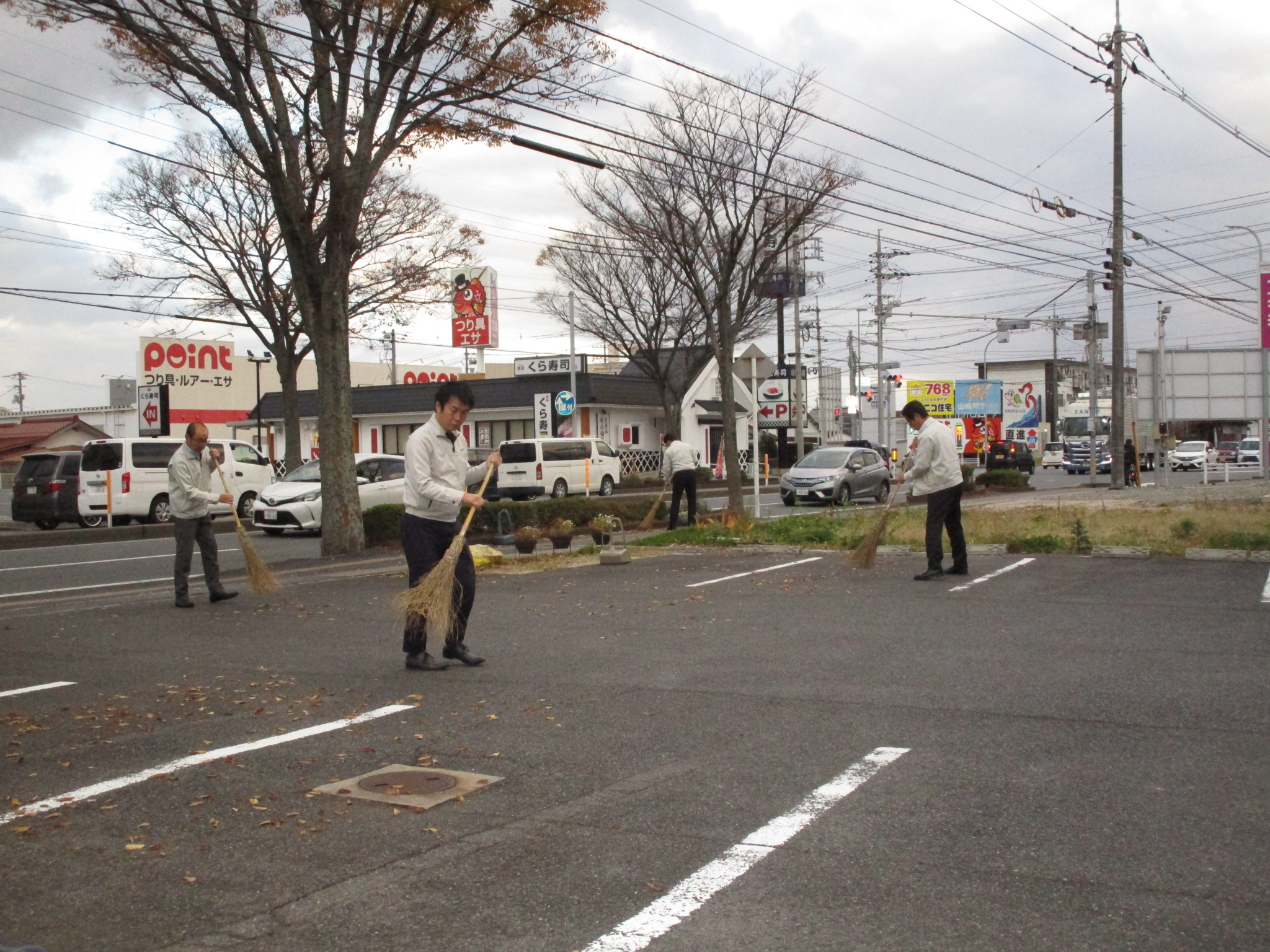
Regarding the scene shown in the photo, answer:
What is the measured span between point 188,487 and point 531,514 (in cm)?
891

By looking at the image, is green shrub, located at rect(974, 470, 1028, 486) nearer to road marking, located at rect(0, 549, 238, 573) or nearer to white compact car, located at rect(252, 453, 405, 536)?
white compact car, located at rect(252, 453, 405, 536)

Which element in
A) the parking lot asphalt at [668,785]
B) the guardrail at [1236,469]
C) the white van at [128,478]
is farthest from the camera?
the guardrail at [1236,469]

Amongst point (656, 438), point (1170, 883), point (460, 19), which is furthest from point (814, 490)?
point (1170, 883)

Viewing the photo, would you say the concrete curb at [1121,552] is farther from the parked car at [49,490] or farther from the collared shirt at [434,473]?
the parked car at [49,490]

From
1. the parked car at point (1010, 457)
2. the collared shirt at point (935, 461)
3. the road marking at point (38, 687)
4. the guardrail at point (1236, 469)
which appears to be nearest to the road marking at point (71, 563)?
the road marking at point (38, 687)

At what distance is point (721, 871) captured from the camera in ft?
12.0

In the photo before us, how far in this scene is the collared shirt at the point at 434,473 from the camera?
284 inches

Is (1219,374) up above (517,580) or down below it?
above

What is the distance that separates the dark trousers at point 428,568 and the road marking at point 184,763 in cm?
103

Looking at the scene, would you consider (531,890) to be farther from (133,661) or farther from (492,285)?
(492,285)

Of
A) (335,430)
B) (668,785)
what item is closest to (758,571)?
(335,430)

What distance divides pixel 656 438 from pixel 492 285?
9454 mm

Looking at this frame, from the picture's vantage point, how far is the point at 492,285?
1807 inches

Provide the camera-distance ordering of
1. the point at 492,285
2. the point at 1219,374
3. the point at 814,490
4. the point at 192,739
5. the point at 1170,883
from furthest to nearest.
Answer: the point at 492,285 → the point at 1219,374 → the point at 814,490 → the point at 192,739 → the point at 1170,883
